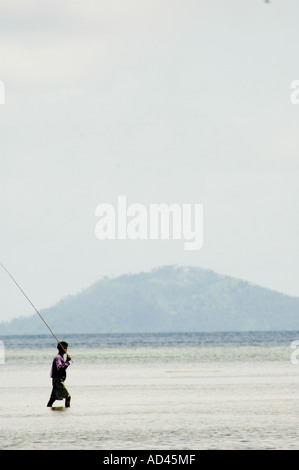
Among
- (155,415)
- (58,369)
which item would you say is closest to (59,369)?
(58,369)

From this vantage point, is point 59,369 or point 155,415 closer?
point 59,369

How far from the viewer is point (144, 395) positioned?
30422mm

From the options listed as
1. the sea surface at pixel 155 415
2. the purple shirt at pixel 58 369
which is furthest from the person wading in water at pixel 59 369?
the sea surface at pixel 155 415

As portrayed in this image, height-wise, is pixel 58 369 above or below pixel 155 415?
above

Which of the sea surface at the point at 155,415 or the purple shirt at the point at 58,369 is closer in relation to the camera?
the sea surface at the point at 155,415

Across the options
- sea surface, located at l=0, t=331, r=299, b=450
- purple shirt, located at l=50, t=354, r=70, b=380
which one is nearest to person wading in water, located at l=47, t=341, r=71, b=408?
purple shirt, located at l=50, t=354, r=70, b=380

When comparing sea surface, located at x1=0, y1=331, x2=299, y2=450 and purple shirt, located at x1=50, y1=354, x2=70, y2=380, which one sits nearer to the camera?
sea surface, located at x1=0, y1=331, x2=299, y2=450

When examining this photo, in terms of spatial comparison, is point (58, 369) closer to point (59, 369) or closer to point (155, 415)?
point (59, 369)

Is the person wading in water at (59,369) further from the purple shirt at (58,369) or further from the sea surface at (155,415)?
the sea surface at (155,415)

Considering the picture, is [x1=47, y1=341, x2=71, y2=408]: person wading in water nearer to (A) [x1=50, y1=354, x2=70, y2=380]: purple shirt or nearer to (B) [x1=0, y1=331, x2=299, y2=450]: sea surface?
(A) [x1=50, y1=354, x2=70, y2=380]: purple shirt

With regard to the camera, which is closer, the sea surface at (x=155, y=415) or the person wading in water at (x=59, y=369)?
the sea surface at (x=155, y=415)
